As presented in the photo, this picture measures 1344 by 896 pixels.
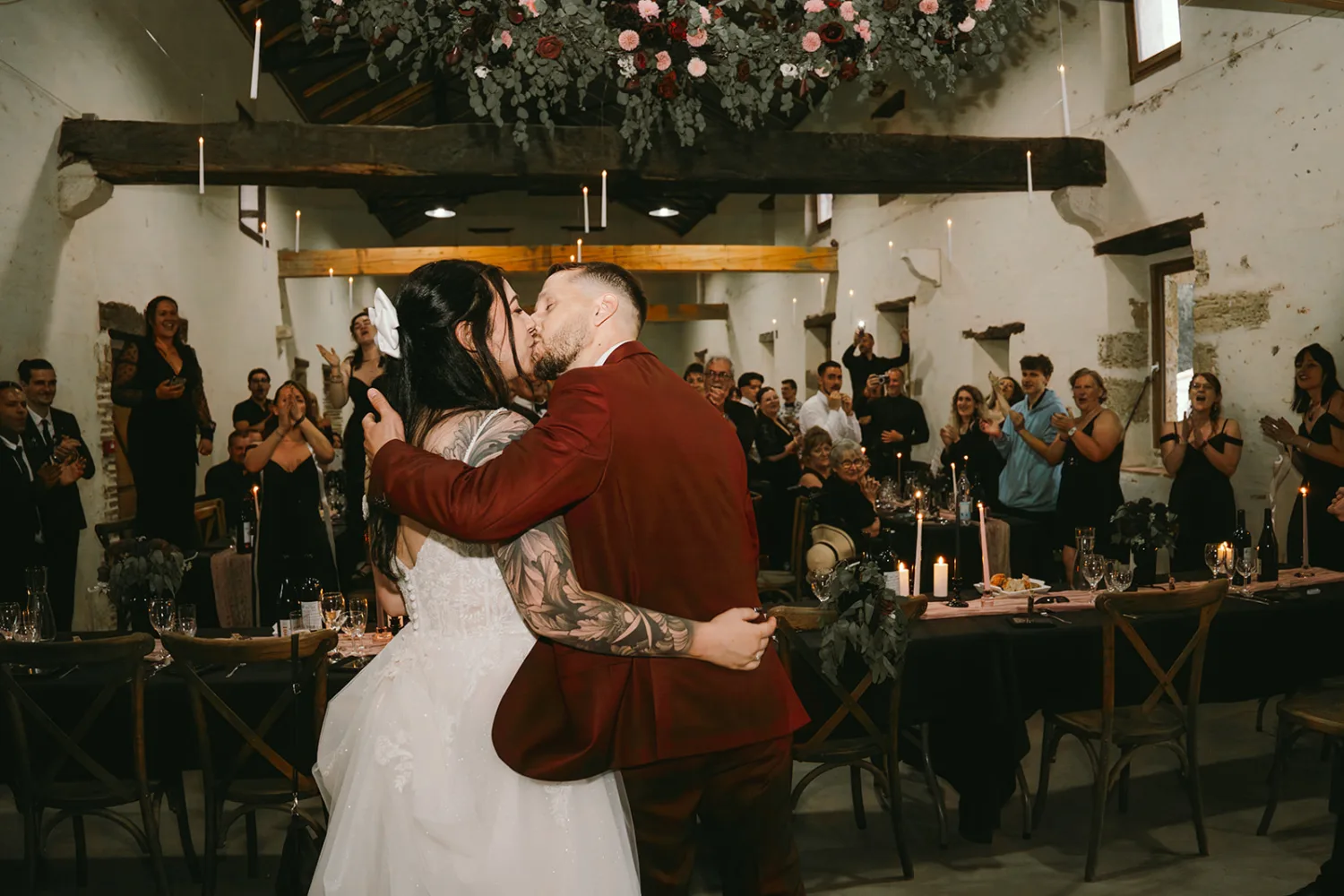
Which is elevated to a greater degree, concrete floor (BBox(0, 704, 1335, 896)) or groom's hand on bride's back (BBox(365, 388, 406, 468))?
groom's hand on bride's back (BBox(365, 388, 406, 468))

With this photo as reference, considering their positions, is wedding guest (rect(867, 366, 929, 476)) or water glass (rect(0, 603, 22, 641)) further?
wedding guest (rect(867, 366, 929, 476))

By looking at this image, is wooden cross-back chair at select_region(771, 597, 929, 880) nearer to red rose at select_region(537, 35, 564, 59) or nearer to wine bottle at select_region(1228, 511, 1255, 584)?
wine bottle at select_region(1228, 511, 1255, 584)

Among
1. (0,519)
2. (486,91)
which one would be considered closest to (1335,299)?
(486,91)

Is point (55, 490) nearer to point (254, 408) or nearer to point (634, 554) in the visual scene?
point (254, 408)

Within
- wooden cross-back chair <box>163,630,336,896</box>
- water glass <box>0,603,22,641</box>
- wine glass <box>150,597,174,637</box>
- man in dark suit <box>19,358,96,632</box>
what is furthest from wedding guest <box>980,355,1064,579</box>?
man in dark suit <box>19,358,96,632</box>

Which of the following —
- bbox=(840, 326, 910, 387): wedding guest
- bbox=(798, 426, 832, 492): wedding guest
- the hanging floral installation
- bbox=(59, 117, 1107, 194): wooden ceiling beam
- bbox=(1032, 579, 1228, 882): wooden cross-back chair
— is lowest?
bbox=(1032, 579, 1228, 882): wooden cross-back chair

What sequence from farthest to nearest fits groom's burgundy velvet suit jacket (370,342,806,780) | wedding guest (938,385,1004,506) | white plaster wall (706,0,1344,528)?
wedding guest (938,385,1004,506), white plaster wall (706,0,1344,528), groom's burgundy velvet suit jacket (370,342,806,780)

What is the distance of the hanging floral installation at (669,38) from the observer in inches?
154

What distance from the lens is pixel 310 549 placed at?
467 centimetres

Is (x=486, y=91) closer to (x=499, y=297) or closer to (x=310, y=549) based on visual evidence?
(x=310, y=549)

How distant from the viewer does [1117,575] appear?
3529mm

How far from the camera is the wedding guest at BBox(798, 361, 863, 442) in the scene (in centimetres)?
879

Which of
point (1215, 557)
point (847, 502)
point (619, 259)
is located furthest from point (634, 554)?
point (619, 259)

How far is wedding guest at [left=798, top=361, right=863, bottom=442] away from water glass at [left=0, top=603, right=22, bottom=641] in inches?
259
